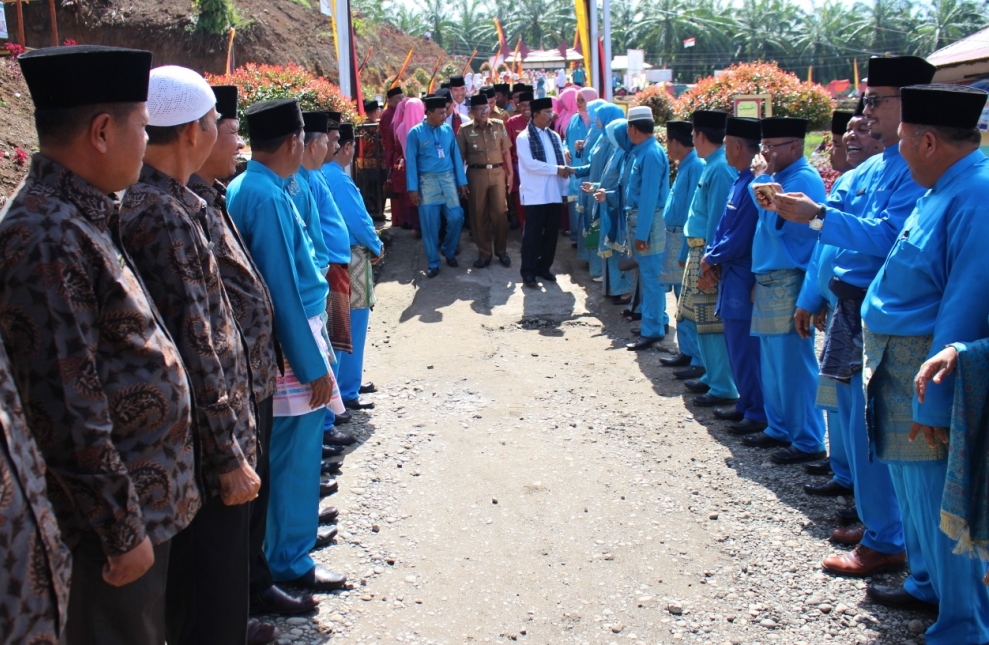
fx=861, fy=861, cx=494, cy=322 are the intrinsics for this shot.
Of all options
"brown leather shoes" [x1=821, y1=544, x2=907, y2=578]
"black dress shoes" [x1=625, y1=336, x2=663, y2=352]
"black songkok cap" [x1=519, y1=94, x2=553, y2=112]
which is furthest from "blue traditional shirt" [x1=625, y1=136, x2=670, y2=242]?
"brown leather shoes" [x1=821, y1=544, x2=907, y2=578]

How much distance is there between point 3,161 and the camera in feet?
24.7

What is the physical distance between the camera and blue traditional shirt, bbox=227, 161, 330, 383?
10.3ft

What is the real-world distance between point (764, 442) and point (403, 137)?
705cm

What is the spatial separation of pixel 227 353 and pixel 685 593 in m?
2.18

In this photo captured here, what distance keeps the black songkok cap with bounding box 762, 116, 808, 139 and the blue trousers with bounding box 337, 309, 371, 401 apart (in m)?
2.92

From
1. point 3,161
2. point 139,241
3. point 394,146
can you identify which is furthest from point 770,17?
point 139,241

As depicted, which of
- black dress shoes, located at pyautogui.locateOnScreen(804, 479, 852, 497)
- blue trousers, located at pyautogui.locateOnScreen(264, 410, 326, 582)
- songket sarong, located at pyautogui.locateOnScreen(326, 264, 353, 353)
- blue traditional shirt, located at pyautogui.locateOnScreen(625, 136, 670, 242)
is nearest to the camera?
blue trousers, located at pyautogui.locateOnScreen(264, 410, 326, 582)

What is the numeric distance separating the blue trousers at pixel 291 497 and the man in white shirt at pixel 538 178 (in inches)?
232

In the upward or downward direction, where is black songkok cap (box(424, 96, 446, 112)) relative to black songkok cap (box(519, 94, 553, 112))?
upward

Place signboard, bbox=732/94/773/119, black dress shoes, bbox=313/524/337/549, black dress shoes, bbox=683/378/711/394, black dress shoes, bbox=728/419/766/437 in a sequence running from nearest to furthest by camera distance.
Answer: black dress shoes, bbox=313/524/337/549, black dress shoes, bbox=728/419/766/437, black dress shoes, bbox=683/378/711/394, signboard, bbox=732/94/773/119

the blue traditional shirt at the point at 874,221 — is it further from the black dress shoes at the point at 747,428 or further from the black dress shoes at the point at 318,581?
the black dress shoes at the point at 318,581

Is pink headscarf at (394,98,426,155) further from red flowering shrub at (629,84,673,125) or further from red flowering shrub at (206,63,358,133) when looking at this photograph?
red flowering shrub at (629,84,673,125)

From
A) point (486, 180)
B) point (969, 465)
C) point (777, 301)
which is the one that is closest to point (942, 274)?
point (969, 465)

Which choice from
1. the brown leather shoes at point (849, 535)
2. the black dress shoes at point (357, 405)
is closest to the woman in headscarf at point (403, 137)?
the black dress shoes at point (357, 405)
